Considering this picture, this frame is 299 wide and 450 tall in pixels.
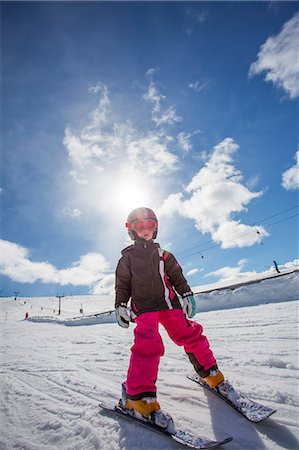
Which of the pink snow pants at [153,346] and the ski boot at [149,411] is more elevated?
the pink snow pants at [153,346]

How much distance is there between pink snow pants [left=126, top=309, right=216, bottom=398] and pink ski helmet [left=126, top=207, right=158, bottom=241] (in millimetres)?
1006

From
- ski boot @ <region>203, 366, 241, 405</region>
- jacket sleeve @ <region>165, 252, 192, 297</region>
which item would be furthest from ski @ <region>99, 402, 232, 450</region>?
jacket sleeve @ <region>165, 252, 192, 297</region>

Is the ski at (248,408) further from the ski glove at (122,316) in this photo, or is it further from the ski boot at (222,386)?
the ski glove at (122,316)

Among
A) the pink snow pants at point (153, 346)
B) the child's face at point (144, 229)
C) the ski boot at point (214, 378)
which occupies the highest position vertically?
the child's face at point (144, 229)

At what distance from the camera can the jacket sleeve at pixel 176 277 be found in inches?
104

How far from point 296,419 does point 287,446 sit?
0.27 meters

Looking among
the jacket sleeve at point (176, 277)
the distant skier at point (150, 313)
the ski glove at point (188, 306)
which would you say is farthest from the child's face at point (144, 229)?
the ski glove at point (188, 306)

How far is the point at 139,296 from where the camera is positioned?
7.93ft

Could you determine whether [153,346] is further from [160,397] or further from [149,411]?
[160,397]

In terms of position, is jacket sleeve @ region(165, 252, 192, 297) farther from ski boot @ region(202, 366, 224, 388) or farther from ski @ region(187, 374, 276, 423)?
ski @ region(187, 374, 276, 423)

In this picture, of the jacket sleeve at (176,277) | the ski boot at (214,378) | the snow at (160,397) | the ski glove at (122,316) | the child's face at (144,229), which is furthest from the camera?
the child's face at (144,229)

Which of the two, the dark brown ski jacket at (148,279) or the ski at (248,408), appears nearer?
the ski at (248,408)

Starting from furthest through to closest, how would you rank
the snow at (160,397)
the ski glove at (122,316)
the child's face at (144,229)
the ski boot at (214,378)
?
1. the child's face at (144,229)
2. the ski glove at (122,316)
3. the ski boot at (214,378)
4. the snow at (160,397)

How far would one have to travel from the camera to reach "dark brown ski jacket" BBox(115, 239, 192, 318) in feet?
7.82
